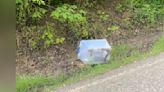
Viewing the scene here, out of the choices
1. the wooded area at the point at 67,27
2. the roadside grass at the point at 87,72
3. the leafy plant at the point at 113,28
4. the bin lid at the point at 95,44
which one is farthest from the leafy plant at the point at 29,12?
the roadside grass at the point at 87,72

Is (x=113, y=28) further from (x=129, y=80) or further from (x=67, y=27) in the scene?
(x=129, y=80)

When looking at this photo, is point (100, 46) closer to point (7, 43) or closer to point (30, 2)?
point (30, 2)

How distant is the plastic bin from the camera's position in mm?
2991

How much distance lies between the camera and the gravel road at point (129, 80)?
249 cm

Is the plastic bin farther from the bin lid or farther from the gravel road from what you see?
the gravel road

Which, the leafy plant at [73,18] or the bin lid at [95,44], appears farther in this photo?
the leafy plant at [73,18]

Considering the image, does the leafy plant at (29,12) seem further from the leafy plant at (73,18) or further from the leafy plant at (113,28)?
the leafy plant at (113,28)

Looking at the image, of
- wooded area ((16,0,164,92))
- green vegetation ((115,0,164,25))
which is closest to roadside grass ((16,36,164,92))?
wooded area ((16,0,164,92))

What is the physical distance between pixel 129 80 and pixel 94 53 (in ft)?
1.71

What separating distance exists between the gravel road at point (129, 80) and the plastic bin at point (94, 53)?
246 millimetres

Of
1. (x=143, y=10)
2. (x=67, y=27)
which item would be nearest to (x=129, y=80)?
(x=67, y=27)

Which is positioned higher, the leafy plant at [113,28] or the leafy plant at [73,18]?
the leafy plant at [73,18]

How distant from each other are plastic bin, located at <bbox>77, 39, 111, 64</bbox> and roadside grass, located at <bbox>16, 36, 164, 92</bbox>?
0.07 meters

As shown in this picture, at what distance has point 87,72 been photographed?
2.83 m
